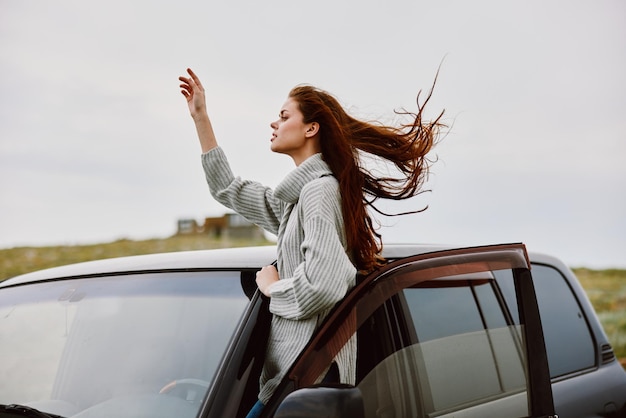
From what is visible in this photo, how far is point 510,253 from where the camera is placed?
298 centimetres

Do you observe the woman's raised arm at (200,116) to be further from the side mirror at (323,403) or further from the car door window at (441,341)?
the side mirror at (323,403)

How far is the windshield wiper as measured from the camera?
8.07 feet

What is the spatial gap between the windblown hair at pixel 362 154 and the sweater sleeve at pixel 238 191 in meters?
0.36

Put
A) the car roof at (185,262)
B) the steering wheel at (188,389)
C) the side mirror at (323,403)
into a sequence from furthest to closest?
the car roof at (185,262) < the steering wheel at (188,389) < the side mirror at (323,403)

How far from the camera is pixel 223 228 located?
68.4 feet

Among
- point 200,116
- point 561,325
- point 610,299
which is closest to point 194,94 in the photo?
point 200,116

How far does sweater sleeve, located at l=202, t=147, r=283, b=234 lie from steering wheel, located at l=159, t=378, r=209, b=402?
853 mm

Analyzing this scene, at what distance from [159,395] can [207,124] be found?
1.15 meters

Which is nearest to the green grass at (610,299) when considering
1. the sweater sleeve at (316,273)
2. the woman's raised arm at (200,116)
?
the woman's raised arm at (200,116)

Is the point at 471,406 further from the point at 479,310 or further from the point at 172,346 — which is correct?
the point at 172,346

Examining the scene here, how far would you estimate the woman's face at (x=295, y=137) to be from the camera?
2.89m

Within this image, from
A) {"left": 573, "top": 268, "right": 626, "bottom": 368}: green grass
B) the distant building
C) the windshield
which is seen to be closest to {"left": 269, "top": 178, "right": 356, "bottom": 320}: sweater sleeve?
the windshield

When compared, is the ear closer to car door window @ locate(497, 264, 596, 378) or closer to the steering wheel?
the steering wheel

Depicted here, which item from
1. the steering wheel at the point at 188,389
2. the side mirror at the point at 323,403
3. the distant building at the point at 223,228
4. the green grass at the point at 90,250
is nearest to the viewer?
the side mirror at the point at 323,403
